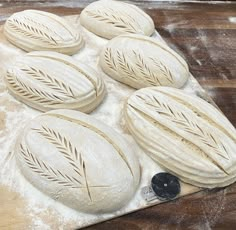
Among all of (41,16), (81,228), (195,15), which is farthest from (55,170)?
(195,15)

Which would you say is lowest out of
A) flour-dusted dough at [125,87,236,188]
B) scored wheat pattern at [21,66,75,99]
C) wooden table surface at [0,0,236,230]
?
wooden table surface at [0,0,236,230]

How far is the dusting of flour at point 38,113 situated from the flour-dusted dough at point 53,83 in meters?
0.06

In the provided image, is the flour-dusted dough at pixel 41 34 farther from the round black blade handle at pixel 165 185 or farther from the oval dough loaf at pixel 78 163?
the round black blade handle at pixel 165 185

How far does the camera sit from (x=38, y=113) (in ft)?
4.83

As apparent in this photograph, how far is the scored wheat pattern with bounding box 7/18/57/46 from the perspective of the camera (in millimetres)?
1699

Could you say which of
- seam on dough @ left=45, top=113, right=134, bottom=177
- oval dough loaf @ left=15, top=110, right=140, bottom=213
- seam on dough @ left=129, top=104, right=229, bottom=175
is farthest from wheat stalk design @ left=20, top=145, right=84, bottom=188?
seam on dough @ left=129, top=104, right=229, bottom=175

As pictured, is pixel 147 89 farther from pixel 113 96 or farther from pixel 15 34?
pixel 15 34

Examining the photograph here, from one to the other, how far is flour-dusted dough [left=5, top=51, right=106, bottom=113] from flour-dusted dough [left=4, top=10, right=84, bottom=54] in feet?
0.57

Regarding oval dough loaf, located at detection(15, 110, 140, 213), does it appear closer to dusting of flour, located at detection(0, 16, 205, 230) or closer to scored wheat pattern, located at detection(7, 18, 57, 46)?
dusting of flour, located at detection(0, 16, 205, 230)

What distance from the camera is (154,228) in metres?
1.17

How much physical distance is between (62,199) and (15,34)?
0.98 meters

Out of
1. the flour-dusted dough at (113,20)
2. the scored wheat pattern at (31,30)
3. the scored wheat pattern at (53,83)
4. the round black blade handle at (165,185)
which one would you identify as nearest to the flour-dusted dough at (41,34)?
the scored wheat pattern at (31,30)

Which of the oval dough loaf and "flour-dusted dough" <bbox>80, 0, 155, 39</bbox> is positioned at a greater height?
"flour-dusted dough" <bbox>80, 0, 155, 39</bbox>

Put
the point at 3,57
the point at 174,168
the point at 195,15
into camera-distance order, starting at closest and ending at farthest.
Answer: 1. the point at 174,168
2. the point at 3,57
3. the point at 195,15
